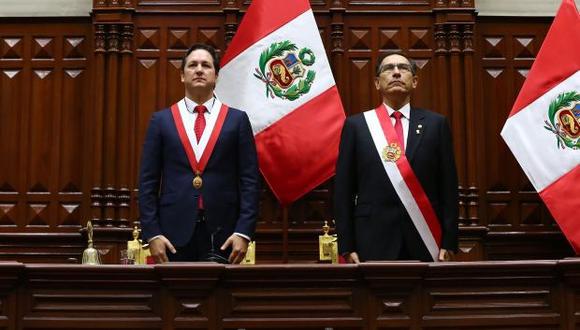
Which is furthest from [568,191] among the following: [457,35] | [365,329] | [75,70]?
[75,70]

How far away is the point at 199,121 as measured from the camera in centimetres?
365

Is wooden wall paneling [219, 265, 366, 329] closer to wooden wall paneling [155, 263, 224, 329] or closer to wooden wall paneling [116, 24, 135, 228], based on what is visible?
wooden wall paneling [155, 263, 224, 329]

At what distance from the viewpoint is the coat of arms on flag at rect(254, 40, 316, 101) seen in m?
5.42

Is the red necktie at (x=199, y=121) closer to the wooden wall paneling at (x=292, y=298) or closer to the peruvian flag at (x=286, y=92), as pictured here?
the wooden wall paneling at (x=292, y=298)

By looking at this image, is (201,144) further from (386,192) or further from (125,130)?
(125,130)

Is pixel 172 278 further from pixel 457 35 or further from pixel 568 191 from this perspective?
pixel 457 35

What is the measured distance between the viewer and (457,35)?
19.1 feet

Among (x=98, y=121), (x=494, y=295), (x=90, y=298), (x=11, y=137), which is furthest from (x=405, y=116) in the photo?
(x=11, y=137)

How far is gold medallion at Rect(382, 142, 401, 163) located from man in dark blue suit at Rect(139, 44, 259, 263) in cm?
65

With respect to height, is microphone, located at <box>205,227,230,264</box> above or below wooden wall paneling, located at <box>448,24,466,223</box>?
below

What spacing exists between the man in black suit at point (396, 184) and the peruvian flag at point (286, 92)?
1.38 meters

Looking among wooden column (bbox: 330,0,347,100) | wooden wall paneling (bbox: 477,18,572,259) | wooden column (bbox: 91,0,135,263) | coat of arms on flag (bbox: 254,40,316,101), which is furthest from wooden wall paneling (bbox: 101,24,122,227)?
wooden wall paneling (bbox: 477,18,572,259)

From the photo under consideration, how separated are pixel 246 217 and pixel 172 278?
71 centimetres

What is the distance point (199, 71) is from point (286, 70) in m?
1.81
